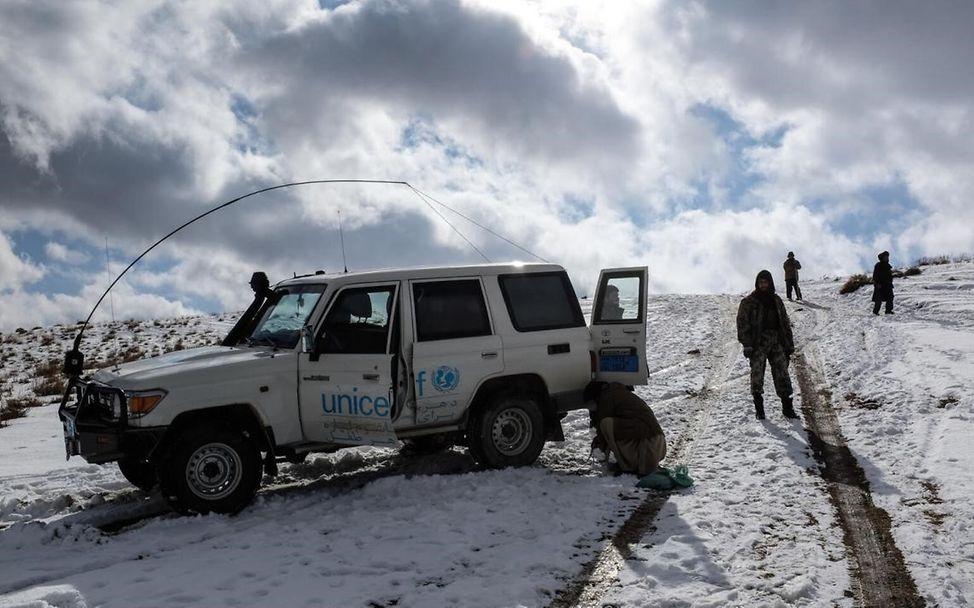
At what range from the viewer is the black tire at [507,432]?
815 centimetres

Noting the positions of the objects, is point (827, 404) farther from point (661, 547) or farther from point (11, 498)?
point (11, 498)

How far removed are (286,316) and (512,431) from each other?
267 cm

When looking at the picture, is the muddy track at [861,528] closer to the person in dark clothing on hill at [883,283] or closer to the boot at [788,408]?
the boot at [788,408]

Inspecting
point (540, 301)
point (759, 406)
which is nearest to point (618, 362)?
point (540, 301)

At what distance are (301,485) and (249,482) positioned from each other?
1.19 m

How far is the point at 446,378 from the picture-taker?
7.94 m

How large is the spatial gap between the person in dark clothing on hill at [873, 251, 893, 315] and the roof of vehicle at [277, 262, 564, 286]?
15.5 metres

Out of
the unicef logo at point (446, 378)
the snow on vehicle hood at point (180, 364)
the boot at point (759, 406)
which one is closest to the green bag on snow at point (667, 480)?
the unicef logo at point (446, 378)

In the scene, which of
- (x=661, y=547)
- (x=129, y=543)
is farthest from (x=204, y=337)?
(x=661, y=547)

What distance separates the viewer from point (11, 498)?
7539mm

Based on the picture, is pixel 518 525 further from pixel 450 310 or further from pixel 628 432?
pixel 450 310

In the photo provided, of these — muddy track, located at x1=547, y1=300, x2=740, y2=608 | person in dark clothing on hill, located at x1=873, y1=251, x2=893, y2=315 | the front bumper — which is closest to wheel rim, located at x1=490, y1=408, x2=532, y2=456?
muddy track, located at x1=547, y1=300, x2=740, y2=608

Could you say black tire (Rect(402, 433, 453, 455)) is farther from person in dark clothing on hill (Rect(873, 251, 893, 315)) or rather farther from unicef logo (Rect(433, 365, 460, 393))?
person in dark clothing on hill (Rect(873, 251, 893, 315))

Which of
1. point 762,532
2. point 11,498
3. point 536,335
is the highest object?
point 536,335
